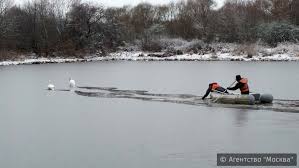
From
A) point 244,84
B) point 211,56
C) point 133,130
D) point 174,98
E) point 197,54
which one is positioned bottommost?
point 133,130

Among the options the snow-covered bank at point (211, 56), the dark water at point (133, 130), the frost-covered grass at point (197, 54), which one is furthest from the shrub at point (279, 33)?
the dark water at point (133, 130)

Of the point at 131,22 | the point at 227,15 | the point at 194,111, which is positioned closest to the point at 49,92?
the point at 194,111

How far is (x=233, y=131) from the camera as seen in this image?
55.3ft

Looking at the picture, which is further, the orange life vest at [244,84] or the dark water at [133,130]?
the orange life vest at [244,84]

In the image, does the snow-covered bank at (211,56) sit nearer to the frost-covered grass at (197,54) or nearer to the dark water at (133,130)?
the frost-covered grass at (197,54)

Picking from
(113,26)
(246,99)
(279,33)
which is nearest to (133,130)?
(246,99)

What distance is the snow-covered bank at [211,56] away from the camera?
58.4 metres

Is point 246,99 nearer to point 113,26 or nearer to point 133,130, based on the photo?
point 133,130

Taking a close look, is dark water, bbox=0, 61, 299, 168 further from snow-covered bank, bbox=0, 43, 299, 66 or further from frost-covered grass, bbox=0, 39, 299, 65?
frost-covered grass, bbox=0, 39, 299, 65

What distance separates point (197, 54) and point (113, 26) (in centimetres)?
1634

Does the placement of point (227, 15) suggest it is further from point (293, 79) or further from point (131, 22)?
point (293, 79)

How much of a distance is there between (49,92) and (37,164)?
55.8ft

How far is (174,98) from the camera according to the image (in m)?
24.8

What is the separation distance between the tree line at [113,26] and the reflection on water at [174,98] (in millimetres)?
40051
